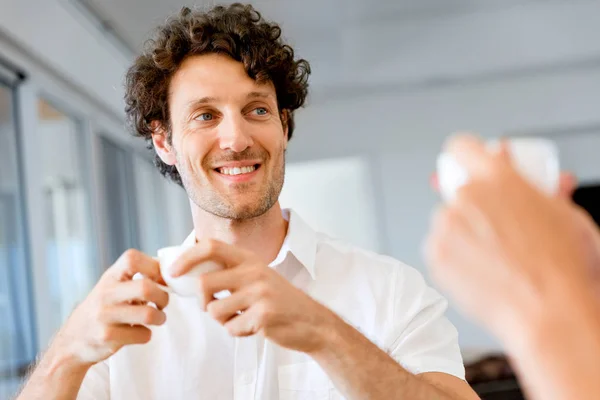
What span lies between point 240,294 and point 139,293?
0.17 m

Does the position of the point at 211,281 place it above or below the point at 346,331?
above

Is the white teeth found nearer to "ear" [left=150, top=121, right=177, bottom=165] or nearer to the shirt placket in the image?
"ear" [left=150, top=121, right=177, bottom=165]

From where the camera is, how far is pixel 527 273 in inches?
25.8

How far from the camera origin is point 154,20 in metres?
5.26

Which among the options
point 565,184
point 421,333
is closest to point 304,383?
point 421,333

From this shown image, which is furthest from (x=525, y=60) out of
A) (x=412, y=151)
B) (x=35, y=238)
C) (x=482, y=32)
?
(x=35, y=238)

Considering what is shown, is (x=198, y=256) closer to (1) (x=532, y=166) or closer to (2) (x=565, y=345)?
(1) (x=532, y=166)

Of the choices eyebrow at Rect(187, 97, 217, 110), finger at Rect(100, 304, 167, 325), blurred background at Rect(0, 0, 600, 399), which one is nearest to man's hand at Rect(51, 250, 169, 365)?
finger at Rect(100, 304, 167, 325)

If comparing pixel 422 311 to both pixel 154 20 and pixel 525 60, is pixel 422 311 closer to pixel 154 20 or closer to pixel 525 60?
pixel 154 20

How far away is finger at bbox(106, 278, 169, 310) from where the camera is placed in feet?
4.10

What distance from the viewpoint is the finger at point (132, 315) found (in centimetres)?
126

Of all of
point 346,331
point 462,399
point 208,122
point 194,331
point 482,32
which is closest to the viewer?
point 346,331

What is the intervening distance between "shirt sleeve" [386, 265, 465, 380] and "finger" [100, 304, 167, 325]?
23.6 inches

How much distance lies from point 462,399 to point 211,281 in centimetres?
60
